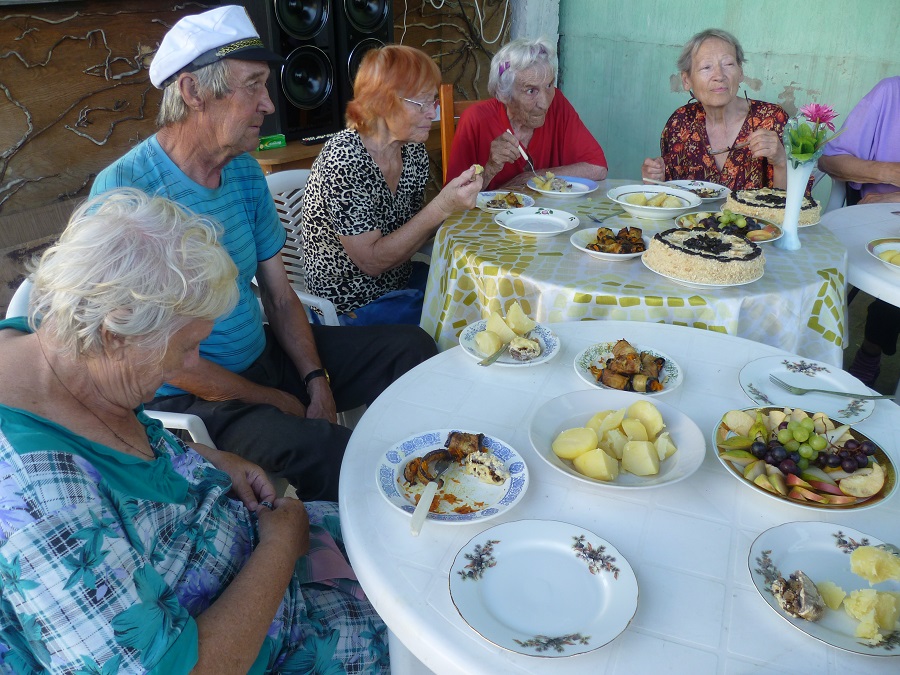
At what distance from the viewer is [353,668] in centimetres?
122

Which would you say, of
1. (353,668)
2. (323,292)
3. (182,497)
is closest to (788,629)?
(353,668)

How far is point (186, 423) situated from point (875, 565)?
1465mm

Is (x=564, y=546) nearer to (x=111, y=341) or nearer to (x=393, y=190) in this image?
(x=111, y=341)

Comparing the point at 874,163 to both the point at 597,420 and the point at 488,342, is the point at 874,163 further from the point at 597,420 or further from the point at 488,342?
the point at 597,420

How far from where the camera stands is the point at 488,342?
4.85ft

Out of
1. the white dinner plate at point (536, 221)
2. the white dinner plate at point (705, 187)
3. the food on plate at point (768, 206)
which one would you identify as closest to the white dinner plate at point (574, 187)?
the white dinner plate at point (536, 221)

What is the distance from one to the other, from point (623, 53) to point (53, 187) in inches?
161

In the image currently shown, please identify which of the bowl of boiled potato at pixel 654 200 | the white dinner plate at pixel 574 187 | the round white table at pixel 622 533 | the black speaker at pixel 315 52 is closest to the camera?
the round white table at pixel 622 533

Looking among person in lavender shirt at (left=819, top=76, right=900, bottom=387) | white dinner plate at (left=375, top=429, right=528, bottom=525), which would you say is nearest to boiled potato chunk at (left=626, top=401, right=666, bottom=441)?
white dinner plate at (left=375, top=429, right=528, bottom=525)

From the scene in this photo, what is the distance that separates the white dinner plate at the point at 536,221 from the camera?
85.6 inches

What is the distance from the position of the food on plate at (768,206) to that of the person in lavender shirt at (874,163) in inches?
35.2

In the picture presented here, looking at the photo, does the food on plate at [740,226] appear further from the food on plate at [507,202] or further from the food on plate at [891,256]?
the food on plate at [507,202]

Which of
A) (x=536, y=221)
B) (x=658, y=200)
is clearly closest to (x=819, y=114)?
(x=658, y=200)

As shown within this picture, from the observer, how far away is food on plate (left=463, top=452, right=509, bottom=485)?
1.10 m
